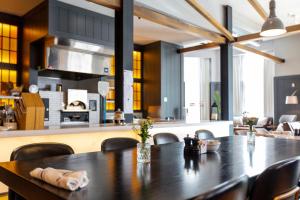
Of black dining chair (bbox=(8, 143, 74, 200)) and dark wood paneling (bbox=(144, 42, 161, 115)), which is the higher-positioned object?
dark wood paneling (bbox=(144, 42, 161, 115))

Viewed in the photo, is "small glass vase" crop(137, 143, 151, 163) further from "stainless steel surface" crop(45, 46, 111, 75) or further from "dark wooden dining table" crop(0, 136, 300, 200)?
"stainless steel surface" crop(45, 46, 111, 75)

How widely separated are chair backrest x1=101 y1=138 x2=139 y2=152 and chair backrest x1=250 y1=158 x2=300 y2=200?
54.0 inches

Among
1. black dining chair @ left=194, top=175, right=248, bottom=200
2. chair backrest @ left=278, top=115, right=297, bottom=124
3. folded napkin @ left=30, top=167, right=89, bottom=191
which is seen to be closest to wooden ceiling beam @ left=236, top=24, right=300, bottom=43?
chair backrest @ left=278, top=115, right=297, bottom=124

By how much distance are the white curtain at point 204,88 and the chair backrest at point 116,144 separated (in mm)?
8365

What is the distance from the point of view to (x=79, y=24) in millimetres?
5020

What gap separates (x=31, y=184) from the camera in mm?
1311

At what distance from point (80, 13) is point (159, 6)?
4.87 feet

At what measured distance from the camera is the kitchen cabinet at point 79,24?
4672mm

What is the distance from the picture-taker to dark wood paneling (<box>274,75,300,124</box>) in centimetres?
996

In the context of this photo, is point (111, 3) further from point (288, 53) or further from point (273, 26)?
point (288, 53)

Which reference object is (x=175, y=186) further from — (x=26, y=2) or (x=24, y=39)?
(x=24, y=39)

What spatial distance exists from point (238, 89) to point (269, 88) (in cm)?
118

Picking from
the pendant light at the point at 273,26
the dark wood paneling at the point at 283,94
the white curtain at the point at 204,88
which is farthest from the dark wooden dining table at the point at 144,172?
the dark wood paneling at the point at 283,94

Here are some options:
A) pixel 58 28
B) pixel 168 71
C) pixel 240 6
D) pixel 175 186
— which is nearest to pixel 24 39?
pixel 58 28
